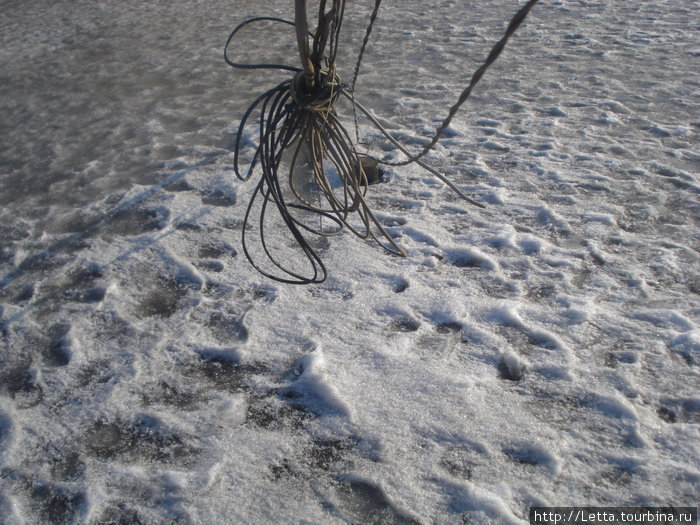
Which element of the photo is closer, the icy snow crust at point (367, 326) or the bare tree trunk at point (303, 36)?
the bare tree trunk at point (303, 36)

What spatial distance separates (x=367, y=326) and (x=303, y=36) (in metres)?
1.10

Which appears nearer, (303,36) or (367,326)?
(303,36)

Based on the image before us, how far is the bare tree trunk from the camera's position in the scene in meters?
1.37

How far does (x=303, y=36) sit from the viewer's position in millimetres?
1407

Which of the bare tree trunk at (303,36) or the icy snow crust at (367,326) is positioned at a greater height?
the bare tree trunk at (303,36)

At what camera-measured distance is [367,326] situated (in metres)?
2.03

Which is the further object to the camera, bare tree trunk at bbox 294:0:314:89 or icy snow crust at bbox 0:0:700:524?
icy snow crust at bbox 0:0:700:524

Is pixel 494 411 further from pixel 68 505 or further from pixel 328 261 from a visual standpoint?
pixel 68 505

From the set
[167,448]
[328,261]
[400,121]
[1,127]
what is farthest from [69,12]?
[167,448]

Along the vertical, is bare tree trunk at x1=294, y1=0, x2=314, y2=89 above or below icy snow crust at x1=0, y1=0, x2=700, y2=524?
above

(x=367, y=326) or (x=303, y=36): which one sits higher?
(x=303, y=36)

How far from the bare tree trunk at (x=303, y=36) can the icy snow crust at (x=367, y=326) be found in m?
0.95

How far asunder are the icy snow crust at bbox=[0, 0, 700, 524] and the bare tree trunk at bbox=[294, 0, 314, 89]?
37.6 inches

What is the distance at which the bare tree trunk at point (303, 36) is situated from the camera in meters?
1.37
